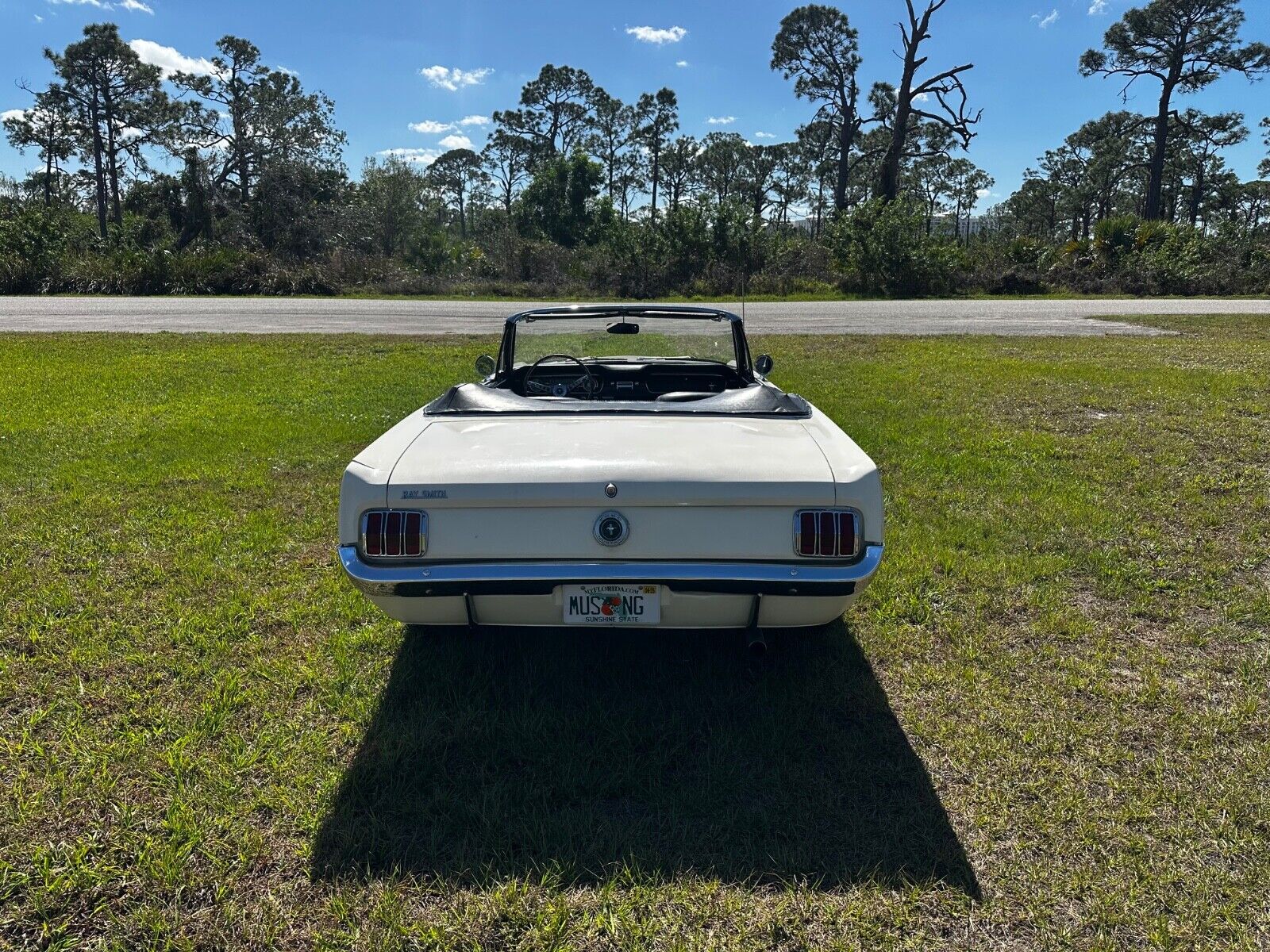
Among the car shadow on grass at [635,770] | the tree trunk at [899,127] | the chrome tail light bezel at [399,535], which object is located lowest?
the car shadow on grass at [635,770]

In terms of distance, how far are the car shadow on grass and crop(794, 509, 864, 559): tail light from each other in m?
0.70

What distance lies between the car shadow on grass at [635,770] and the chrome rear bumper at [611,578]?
580 mm

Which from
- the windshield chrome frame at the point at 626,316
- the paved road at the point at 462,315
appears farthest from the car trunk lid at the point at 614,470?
the paved road at the point at 462,315

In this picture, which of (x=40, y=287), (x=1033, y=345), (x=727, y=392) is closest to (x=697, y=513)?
(x=727, y=392)

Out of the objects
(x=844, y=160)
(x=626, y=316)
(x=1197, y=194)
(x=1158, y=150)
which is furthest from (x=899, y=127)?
(x=1197, y=194)

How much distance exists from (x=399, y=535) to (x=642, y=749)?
106 centimetres

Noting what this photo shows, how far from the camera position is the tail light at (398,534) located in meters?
2.46

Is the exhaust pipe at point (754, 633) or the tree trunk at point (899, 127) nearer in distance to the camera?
the exhaust pipe at point (754, 633)

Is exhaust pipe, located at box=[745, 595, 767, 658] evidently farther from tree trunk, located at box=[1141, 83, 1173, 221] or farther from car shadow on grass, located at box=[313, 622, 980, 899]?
tree trunk, located at box=[1141, 83, 1173, 221]

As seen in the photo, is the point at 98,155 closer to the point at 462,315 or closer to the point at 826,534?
the point at 462,315

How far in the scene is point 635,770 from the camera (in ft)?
8.30

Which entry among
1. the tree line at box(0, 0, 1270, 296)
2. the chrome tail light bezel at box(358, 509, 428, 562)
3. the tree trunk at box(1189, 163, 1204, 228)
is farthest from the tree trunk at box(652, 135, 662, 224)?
the chrome tail light bezel at box(358, 509, 428, 562)

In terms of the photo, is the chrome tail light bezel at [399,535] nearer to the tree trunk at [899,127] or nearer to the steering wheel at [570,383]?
the steering wheel at [570,383]

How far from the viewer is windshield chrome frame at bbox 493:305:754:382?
4113 millimetres
